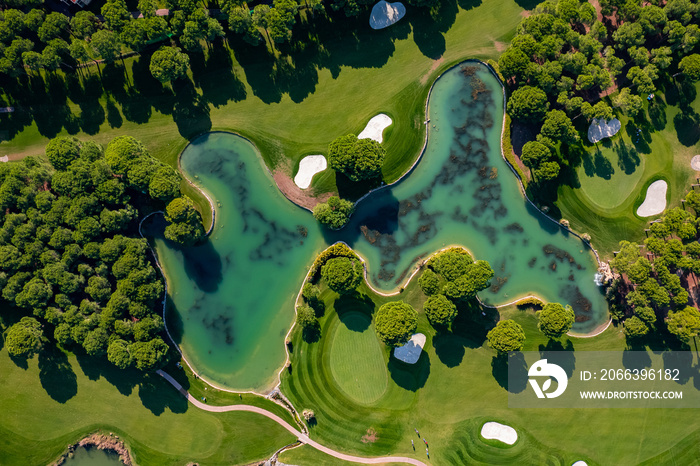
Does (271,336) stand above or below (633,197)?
below

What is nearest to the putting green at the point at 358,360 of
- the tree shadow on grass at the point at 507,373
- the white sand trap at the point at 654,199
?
the tree shadow on grass at the point at 507,373

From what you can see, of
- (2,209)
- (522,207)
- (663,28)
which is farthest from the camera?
(522,207)

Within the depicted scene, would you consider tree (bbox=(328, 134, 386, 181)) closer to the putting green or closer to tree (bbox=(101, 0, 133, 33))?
the putting green

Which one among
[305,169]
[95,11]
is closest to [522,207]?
[305,169]

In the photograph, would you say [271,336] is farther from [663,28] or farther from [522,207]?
[663,28]

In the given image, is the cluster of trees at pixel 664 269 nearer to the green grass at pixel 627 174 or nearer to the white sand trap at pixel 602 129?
the green grass at pixel 627 174

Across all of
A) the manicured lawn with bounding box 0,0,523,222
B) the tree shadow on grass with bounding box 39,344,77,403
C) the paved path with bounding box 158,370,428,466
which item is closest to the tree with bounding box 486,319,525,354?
the paved path with bounding box 158,370,428,466
